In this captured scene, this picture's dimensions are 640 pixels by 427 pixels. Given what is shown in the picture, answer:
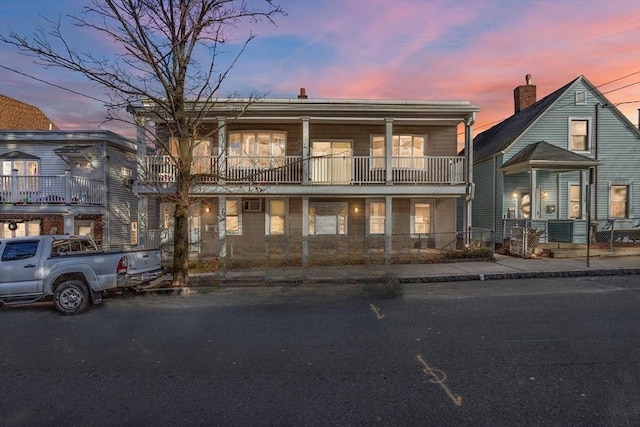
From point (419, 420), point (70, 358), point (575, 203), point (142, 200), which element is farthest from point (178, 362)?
point (575, 203)

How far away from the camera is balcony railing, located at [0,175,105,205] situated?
16641 mm

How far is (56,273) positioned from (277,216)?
10014 mm

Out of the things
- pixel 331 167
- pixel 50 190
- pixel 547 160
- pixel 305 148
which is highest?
pixel 305 148

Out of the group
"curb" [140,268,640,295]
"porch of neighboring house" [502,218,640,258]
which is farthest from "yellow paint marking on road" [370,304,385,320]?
"porch of neighboring house" [502,218,640,258]

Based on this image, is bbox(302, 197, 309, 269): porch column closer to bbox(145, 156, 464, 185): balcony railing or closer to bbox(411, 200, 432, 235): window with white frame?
bbox(145, 156, 464, 185): balcony railing

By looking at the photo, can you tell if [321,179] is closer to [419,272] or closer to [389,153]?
[389,153]

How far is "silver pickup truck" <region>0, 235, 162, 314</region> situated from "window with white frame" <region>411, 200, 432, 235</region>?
12.9 metres

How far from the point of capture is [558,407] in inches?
148

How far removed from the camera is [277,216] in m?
17.3

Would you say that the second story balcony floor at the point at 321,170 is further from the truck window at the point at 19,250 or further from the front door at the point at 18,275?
the front door at the point at 18,275

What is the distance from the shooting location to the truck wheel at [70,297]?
803 centimetres

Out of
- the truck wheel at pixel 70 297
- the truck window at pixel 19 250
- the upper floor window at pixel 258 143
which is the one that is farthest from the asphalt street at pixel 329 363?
the upper floor window at pixel 258 143

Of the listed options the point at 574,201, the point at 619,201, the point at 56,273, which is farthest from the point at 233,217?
the point at 619,201

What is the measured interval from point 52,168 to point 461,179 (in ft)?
62.7
